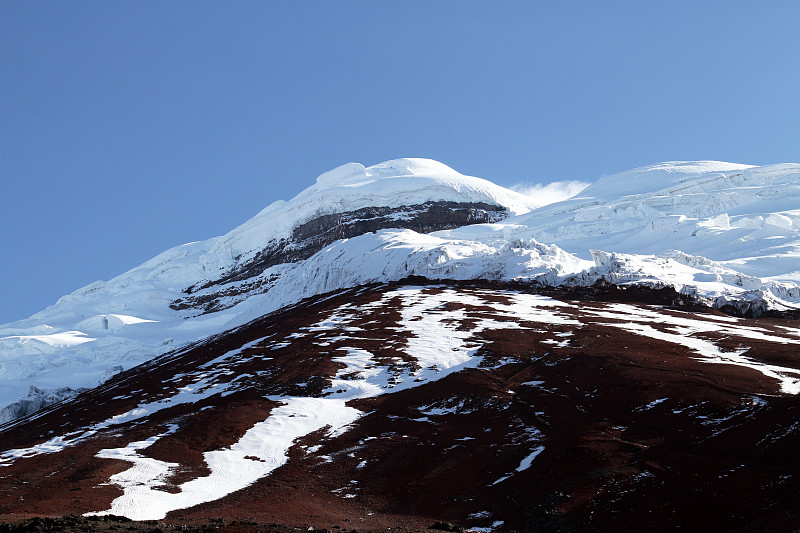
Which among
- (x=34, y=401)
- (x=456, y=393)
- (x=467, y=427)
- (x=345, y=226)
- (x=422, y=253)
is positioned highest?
(x=345, y=226)

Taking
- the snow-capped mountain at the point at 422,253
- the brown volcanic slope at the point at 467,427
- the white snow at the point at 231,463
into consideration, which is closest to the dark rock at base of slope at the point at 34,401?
the snow-capped mountain at the point at 422,253

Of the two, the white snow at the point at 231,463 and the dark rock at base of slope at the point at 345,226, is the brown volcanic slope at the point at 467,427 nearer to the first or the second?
the white snow at the point at 231,463

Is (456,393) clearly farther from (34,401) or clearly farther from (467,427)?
(34,401)

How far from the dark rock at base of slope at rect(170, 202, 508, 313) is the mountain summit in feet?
157

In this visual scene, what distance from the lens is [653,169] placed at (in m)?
146

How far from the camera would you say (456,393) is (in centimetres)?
4272

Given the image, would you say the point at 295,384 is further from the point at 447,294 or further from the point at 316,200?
the point at 316,200

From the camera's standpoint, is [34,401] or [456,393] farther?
[34,401]

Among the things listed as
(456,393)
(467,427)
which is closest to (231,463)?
(467,427)

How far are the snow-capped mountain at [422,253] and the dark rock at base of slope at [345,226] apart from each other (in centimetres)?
45

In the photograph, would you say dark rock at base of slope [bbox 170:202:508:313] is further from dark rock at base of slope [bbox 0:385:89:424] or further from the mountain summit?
dark rock at base of slope [bbox 0:385:89:424]

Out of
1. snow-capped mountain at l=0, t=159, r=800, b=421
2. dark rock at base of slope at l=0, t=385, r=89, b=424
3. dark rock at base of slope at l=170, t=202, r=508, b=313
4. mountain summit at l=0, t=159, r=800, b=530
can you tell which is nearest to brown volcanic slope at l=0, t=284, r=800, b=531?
mountain summit at l=0, t=159, r=800, b=530

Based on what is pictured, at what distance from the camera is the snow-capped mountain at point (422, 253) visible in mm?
77375

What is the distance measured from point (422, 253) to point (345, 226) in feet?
257
